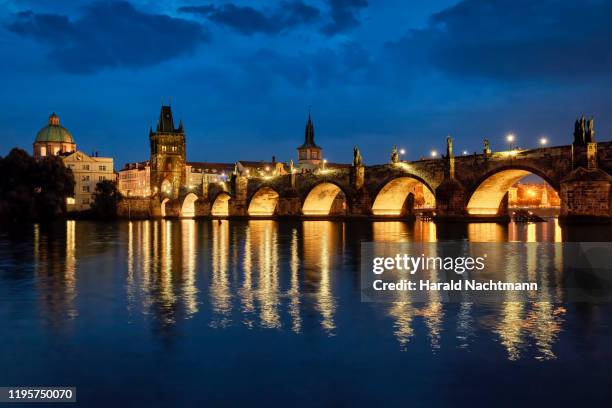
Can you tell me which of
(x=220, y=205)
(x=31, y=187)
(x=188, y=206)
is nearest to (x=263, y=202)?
(x=220, y=205)

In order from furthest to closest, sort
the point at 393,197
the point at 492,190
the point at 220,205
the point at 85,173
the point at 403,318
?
the point at 85,173
the point at 220,205
the point at 393,197
the point at 492,190
the point at 403,318

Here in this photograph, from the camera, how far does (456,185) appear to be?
50.2m

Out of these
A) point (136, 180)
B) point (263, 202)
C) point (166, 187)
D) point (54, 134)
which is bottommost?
point (263, 202)

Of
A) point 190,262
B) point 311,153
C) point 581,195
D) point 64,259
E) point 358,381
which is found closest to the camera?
point 358,381

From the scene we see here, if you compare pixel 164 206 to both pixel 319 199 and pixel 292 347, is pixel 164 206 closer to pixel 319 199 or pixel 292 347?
pixel 319 199

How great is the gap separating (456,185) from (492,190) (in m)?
3.24

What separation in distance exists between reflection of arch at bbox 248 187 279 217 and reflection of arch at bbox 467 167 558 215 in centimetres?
→ 4066

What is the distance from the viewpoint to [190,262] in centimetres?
2052

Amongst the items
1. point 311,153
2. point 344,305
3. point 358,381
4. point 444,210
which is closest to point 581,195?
point 444,210

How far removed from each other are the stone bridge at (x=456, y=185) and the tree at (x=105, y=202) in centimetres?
2514

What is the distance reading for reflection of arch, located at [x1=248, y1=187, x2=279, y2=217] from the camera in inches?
3433

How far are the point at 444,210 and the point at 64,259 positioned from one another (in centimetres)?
3655

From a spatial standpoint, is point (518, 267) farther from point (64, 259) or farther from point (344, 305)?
point (64, 259)

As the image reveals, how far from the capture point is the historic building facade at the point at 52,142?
135m
